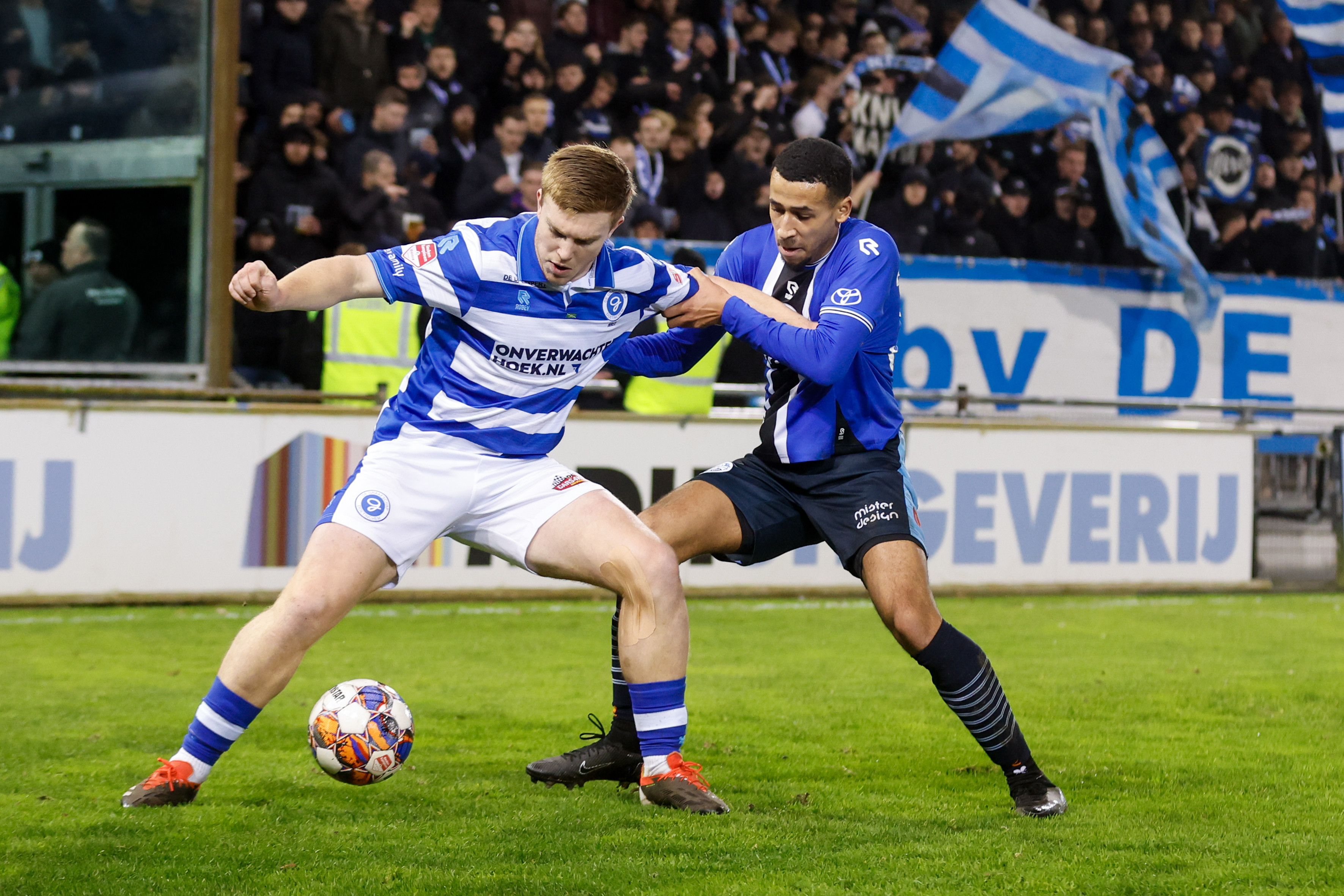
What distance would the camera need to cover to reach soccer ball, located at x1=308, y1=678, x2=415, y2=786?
4.12 m

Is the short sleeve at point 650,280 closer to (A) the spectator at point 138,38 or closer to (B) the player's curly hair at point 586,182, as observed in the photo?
(B) the player's curly hair at point 586,182

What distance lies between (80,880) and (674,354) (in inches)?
94.0

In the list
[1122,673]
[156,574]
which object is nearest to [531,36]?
[156,574]

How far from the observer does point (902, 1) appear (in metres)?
15.0

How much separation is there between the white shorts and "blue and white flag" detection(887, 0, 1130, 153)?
1019 cm

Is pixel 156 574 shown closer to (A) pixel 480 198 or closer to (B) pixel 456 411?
(A) pixel 480 198

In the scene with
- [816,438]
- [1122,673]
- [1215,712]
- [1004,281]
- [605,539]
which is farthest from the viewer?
[1004,281]

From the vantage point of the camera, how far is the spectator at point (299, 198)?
10656mm

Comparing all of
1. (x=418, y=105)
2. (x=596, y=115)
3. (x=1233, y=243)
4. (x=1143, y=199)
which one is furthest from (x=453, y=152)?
(x=1233, y=243)

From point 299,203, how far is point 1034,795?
7953 mm

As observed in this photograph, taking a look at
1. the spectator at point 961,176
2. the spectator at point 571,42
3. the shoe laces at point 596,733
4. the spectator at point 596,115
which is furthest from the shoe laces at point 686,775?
the spectator at point 961,176

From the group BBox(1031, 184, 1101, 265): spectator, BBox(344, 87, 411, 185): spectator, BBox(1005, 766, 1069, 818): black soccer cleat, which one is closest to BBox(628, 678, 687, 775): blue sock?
BBox(1005, 766, 1069, 818): black soccer cleat

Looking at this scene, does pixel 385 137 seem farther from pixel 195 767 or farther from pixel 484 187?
pixel 195 767

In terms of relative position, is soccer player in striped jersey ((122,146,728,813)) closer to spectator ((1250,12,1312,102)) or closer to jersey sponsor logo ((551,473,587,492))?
jersey sponsor logo ((551,473,587,492))
